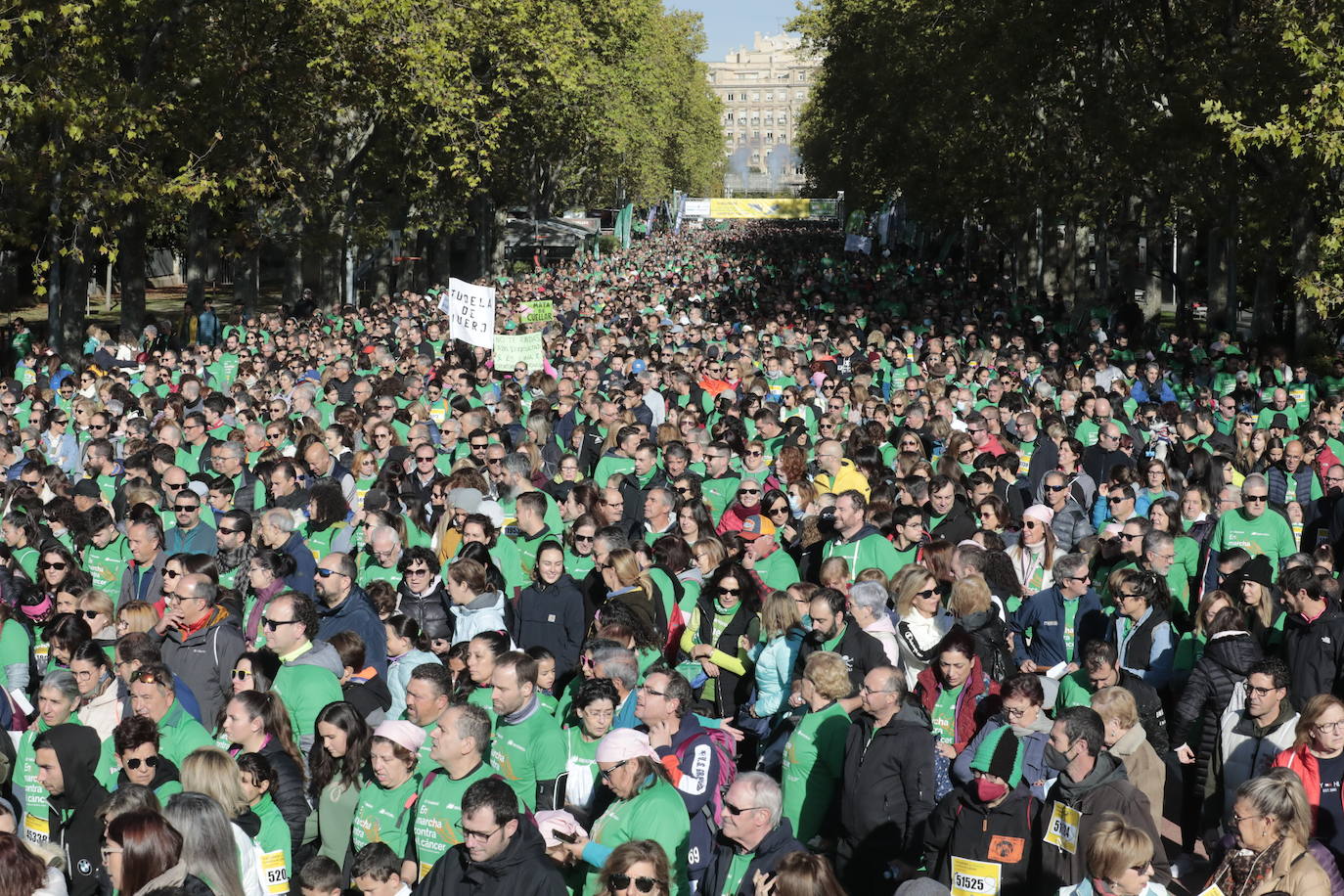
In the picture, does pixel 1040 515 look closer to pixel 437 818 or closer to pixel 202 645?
pixel 202 645

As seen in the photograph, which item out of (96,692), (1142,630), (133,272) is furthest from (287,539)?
(133,272)

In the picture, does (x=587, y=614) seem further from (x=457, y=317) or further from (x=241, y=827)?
(x=457, y=317)

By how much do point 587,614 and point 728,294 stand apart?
35.1m

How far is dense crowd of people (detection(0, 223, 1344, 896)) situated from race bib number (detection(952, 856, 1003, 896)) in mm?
22

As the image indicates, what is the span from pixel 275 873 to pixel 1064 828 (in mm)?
2884

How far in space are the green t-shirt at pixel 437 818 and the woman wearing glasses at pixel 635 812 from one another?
1.45ft

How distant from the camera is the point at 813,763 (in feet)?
22.7

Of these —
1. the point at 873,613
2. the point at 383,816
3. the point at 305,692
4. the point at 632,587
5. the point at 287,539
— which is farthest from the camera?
the point at 287,539

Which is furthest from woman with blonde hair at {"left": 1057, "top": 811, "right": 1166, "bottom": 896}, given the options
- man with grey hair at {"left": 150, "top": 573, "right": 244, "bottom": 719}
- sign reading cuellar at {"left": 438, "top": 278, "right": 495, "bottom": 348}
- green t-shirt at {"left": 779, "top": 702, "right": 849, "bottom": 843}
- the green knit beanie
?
sign reading cuellar at {"left": 438, "top": 278, "right": 495, "bottom": 348}

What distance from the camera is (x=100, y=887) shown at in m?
6.30

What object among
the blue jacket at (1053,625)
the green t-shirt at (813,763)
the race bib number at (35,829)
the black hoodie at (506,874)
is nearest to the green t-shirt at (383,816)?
the black hoodie at (506,874)

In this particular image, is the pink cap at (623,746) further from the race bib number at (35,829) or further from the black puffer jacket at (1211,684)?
the black puffer jacket at (1211,684)

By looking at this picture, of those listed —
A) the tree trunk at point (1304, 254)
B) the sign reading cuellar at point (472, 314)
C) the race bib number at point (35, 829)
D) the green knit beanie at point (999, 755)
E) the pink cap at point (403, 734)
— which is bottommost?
the race bib number at point (35, 829)

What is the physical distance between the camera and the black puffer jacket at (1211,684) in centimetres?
772
